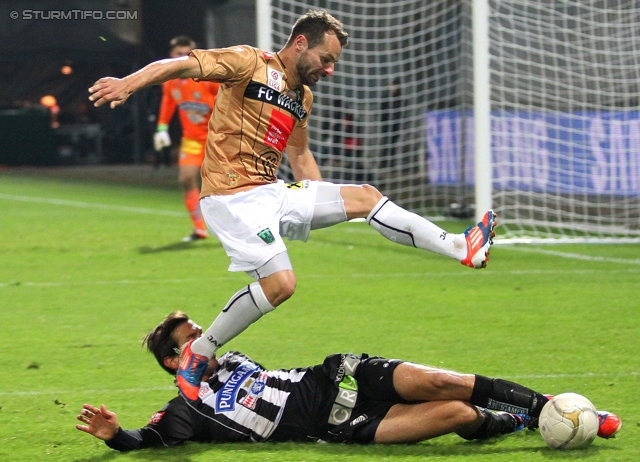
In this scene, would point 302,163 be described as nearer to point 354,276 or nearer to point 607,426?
point 607,426

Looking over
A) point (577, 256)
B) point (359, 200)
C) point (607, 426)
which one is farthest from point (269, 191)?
point (577, 256)

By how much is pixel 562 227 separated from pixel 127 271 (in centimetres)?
533

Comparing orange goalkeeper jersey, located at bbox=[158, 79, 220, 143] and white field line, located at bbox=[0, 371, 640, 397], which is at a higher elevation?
orange goalkeeper jersey, located at bbox=[158, 79, 220, 143]

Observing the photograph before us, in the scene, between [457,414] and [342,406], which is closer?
[457,414]

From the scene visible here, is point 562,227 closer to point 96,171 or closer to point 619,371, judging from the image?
point 619,371

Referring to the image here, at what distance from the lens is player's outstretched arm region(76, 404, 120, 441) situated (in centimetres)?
423

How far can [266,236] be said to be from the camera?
15.9 feet

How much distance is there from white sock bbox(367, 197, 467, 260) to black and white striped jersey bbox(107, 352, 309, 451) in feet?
2.88

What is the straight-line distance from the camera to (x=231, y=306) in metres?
4.77

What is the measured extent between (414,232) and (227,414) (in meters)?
1.27

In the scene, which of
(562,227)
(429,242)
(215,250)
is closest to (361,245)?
(215,250)

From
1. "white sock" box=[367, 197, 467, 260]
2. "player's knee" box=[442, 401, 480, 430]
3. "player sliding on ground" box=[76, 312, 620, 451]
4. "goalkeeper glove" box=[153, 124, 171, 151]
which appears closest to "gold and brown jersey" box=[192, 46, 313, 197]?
"white sock" box=[367, 197, 467, 260]

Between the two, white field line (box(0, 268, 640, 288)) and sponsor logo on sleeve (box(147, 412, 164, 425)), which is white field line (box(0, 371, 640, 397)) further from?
white field line (box(0, 268, 640, 288))

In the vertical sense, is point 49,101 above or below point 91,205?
above
